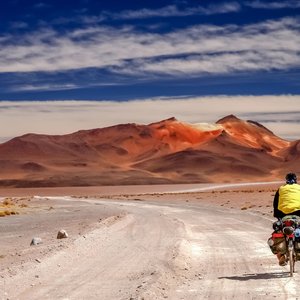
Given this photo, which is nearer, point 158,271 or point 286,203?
point 286,203

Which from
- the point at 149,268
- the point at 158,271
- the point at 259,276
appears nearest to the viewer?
the point at 259,276

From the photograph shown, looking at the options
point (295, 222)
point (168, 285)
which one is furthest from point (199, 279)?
point (295, 222)

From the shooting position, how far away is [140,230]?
27.1 metres

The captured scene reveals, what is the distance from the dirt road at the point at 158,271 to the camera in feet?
38.0

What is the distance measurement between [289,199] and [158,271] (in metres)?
3.07

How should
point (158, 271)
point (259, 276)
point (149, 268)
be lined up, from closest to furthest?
point (259, 276), point (158, 271), point (149, 268)

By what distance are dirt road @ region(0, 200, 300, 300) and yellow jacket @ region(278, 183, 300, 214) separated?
1.34 meters

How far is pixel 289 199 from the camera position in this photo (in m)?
13.5

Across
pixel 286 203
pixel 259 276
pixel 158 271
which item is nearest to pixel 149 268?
pixel 158 271

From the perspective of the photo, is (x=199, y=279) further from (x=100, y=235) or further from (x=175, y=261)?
(x=100, y=235)

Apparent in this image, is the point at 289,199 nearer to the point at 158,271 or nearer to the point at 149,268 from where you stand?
the point at 158,271

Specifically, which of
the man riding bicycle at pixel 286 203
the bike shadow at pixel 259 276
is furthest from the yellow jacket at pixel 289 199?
the bike shadow at pixel 259 276

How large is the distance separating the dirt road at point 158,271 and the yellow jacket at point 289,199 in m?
1.34

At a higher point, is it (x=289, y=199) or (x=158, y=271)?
(x=289, y=199)
